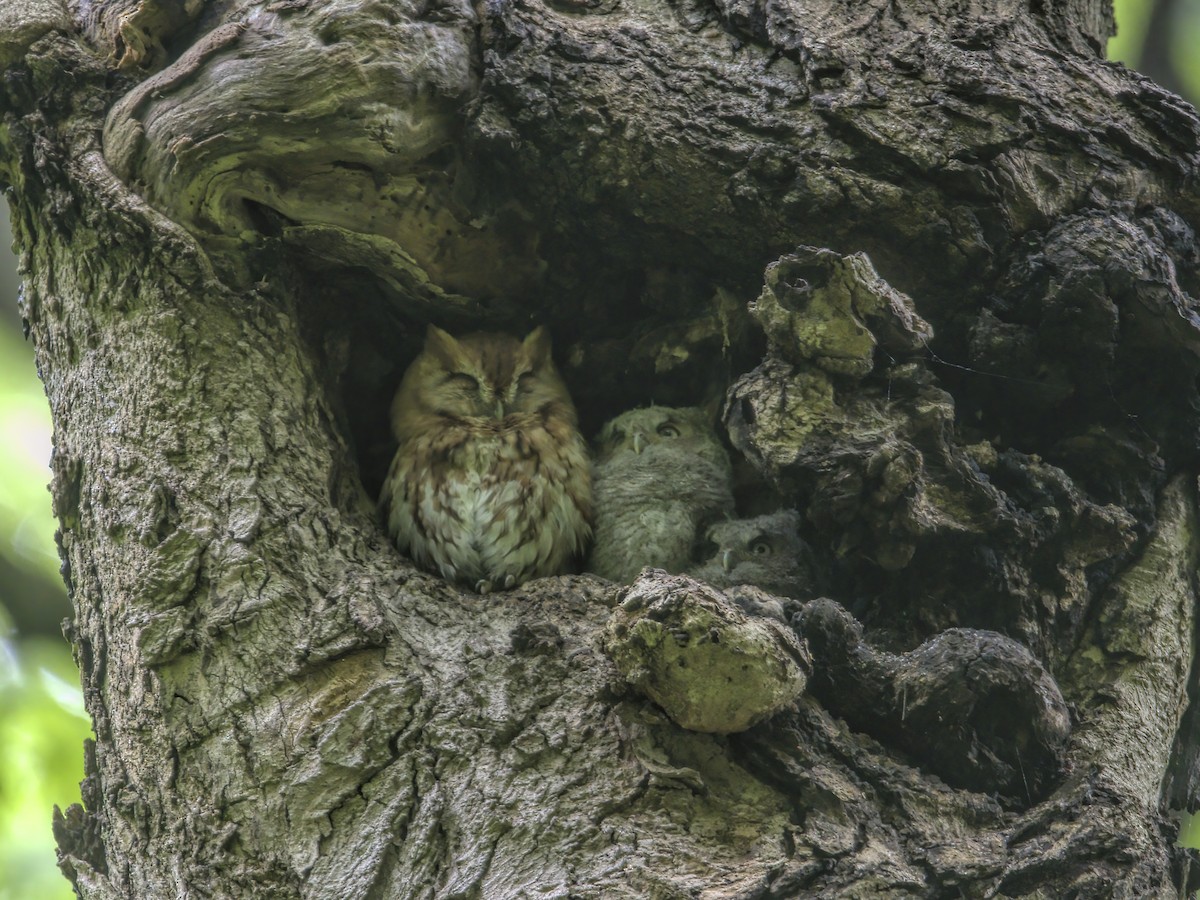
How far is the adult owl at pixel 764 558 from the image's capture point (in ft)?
9.25

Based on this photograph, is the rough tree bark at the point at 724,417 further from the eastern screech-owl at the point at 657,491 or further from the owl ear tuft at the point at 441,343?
the eastern screech-owl at the point at 657,491

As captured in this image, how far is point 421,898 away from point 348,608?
0.63m

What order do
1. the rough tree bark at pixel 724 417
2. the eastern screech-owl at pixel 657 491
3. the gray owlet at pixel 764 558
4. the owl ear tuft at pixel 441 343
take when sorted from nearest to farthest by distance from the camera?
the rough tree bark at pixel 724 417 → the gray owlet at pixel 764 558 → the eastern screech-owl at pixel 657 491 → the owl ear tuft at pixel 441 343

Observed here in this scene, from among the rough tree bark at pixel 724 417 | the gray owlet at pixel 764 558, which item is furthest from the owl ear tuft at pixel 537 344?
the gray owlet at pixel 764 558

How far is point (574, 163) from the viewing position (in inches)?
112

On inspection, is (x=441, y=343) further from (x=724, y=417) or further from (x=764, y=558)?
(x=764, y=558)

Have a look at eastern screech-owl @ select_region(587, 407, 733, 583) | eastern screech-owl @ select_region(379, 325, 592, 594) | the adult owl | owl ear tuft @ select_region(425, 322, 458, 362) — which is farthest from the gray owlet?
owl ear tuft @ select_region(425, 322, 458, 362)

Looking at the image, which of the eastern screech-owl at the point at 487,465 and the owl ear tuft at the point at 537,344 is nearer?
the eastern screech-owl at the point at 487,465

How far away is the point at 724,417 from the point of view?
2.85 m

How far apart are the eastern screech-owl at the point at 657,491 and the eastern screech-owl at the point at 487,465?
3.8 inches

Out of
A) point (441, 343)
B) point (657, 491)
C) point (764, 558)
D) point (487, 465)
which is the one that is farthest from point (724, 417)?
point (441, 343)

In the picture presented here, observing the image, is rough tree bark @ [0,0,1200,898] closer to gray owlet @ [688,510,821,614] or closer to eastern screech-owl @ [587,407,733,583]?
gray owlet @ [688,510,821,614]

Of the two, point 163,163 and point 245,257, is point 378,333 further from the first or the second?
point 163,163

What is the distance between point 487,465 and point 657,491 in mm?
519
